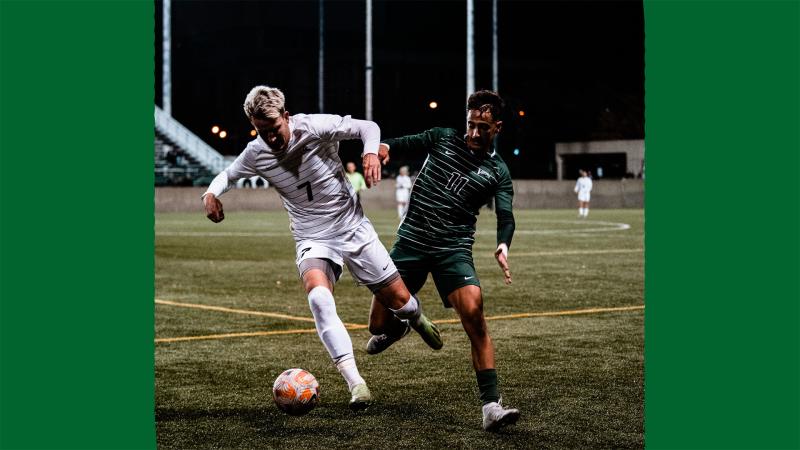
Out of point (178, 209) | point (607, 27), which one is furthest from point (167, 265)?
point (607, 27)

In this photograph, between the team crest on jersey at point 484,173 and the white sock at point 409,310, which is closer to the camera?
the team crest on jersey at point 484,173

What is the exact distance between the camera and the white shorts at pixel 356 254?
22.7 ft

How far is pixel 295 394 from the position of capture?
616cm

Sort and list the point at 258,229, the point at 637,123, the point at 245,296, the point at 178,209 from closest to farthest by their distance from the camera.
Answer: the point at 245,296, the point at 258,229, the point at 178,209, the point at 637,123

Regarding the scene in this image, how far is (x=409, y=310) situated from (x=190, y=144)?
35.5 metres

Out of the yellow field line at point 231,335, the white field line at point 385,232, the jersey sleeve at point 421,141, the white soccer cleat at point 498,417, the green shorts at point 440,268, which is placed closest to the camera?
the white soccer cleat at point 498,417

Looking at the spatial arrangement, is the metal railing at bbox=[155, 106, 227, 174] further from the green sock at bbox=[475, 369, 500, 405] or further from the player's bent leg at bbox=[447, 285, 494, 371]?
the green sock at bbox=[475, 369, 500, 405]

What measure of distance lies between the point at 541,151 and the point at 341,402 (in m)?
51.3

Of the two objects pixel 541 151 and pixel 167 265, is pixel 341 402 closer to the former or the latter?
pixel 167 265

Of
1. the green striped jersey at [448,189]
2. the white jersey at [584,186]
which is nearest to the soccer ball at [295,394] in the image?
the green striped jersey at [448,189]

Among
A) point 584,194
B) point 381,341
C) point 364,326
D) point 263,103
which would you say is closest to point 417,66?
point 584,194

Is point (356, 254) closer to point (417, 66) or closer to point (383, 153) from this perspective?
point (383, 153)

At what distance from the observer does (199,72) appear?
51375 millimetres

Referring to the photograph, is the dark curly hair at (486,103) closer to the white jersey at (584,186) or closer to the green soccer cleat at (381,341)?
the green soccer cleat at (381,341)
